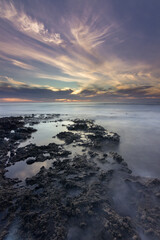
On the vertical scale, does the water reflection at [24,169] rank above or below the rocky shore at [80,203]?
below

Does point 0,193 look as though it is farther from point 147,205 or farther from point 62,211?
point 147,205

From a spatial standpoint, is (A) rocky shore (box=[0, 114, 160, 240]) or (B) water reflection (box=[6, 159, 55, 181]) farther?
(B) water reflection (box=[6, 159, 55, 181])

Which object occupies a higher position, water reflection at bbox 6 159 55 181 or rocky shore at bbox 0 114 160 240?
rocky shore at bbox 0 114 160 240

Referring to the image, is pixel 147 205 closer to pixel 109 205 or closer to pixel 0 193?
pixel 109 205

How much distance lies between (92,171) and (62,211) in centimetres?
353

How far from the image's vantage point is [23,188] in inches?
252

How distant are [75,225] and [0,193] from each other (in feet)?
14.6

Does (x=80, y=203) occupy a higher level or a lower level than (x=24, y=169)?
higher

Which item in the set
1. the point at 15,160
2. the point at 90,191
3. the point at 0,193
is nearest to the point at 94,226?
the point at 90,191

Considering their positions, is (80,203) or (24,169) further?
(24,169)

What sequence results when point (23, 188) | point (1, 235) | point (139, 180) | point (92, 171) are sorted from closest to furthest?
point (1, 235) → point (23, 188) → point (139, 180) → point (92, 171)

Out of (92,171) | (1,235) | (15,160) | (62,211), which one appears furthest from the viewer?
(15,160)

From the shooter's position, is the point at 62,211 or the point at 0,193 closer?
the point at 62,211

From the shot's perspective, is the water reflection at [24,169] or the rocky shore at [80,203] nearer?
the rocky shore at [80,203]
